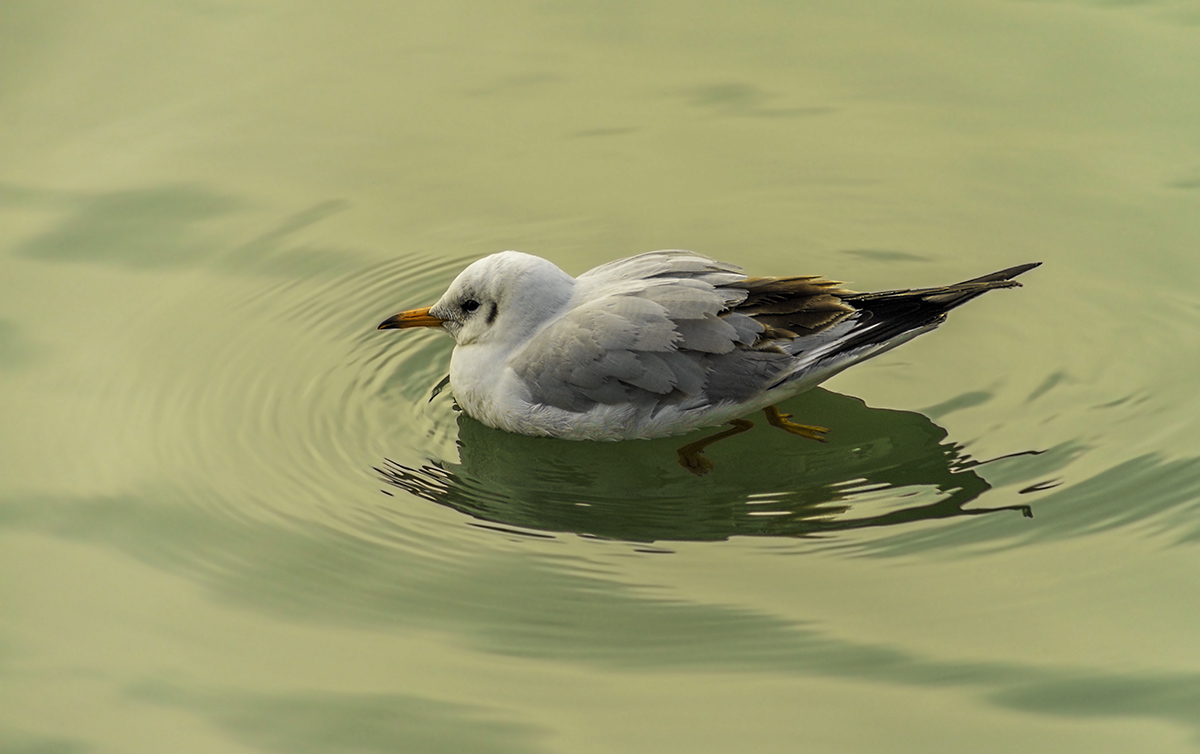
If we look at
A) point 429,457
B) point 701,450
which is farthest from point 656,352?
point 429,457

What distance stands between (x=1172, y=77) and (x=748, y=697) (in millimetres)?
6612

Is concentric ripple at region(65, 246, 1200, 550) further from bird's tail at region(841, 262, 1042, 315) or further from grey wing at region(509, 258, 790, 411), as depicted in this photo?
bird's tail at region(841, 262, 1042, 315)

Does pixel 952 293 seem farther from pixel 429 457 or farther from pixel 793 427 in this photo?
pixel 429 457

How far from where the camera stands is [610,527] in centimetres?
661

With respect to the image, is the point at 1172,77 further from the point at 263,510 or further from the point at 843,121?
the point at 263,510

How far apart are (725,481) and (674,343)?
760 mm

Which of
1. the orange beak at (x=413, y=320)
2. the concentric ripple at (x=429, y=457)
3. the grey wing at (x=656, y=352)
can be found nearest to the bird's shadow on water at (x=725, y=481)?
the concentric ripple at (x=429, y=457)

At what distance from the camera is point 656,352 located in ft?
23.0

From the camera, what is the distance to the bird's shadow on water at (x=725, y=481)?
6609 millimetres

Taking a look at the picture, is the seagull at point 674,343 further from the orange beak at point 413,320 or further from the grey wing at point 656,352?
the orange beak at point 413,320

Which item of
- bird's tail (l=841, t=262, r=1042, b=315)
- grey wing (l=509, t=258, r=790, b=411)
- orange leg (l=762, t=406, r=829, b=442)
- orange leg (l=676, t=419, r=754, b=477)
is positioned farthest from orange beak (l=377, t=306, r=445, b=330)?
bird's tail (l=841, t=262, r=1042, b=315)

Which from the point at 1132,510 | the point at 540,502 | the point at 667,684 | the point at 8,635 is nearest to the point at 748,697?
the point at 667,684

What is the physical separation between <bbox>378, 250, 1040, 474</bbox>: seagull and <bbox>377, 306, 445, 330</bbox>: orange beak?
43cm

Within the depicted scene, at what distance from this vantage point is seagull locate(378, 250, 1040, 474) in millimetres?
7004
